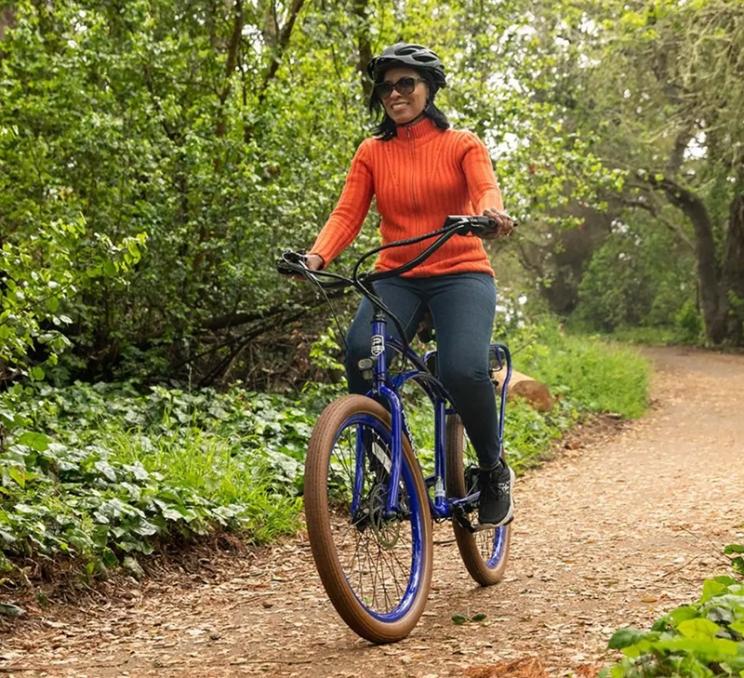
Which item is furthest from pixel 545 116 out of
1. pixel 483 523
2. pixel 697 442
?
pixel 483 523

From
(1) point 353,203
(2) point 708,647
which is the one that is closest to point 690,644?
(2) point 708,647

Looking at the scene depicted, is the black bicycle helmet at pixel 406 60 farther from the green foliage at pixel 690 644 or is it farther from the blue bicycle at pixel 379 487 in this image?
the green foliage at pixel 690 644

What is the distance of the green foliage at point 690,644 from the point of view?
2234mm

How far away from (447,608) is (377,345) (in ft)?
3.87

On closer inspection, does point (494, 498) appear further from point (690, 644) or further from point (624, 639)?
point (690, 644)

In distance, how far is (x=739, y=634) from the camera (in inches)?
99.7

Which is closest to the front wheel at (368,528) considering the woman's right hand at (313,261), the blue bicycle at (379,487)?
the blue bicycle at (379,487)

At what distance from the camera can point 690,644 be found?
7.34 ft

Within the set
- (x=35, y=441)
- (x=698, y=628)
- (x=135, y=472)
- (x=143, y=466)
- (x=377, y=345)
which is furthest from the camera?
(x=143, y=466)

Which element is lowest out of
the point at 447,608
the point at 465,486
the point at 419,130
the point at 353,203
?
the point at 447,608

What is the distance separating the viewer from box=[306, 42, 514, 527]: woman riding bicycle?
388 cm

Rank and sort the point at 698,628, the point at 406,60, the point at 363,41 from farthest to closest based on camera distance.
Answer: the point at 363,41
the point at 406,60
the point at 698,628

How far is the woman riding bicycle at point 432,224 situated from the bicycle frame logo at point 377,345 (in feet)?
0.44

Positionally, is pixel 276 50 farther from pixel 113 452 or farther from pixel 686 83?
pixel 686 83
